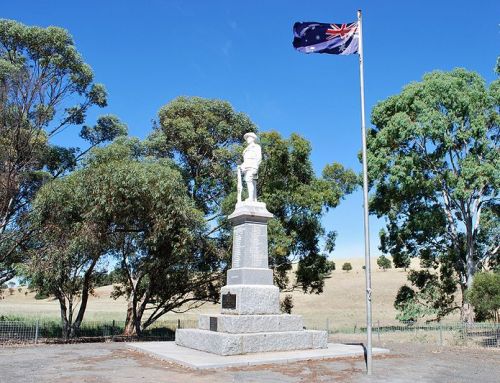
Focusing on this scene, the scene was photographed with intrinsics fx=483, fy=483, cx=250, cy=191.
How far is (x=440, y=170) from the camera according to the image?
992 inches

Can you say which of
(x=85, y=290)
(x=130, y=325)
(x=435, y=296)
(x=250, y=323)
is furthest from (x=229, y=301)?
(x=435, y=296)

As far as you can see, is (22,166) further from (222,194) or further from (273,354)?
(273,354)

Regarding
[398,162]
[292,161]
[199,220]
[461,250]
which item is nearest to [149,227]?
[199,220]

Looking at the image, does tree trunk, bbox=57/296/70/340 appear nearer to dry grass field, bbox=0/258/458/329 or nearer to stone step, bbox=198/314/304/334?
stone step, bbox=198/314/304/334

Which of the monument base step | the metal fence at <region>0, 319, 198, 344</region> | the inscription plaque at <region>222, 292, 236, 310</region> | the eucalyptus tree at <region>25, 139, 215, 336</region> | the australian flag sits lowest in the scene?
the metal fence at <region>0, 319, 198, 344</region>

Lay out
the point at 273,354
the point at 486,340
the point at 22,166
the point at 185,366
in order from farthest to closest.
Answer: the point at 22,166, the point at 486,340, the point at 273,354, the point at 185,366

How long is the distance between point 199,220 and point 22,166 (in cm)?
809

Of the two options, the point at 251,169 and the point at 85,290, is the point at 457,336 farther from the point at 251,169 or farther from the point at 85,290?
the point at 85,290

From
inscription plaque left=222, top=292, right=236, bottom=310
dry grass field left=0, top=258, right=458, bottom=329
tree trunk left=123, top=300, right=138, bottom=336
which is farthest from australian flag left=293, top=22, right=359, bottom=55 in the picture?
dry grass field left=0, top=258, right=458, bottom=329

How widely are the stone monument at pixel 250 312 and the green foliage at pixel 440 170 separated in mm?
11644

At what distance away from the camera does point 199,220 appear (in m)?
21.7

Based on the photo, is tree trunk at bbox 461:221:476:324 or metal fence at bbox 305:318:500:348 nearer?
metal fence at bbox 305:318:500:348

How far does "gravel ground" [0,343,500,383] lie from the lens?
32.3ft

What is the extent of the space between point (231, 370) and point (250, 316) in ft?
9.25
